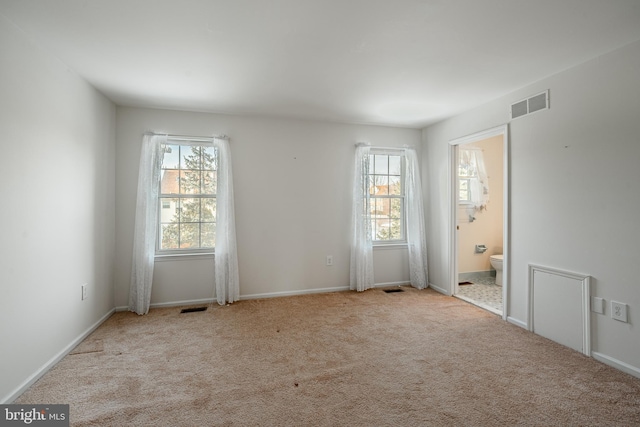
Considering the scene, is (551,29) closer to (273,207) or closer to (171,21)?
(171,21)

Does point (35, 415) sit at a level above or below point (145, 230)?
below

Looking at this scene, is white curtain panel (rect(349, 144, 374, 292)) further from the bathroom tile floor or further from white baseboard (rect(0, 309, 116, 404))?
white baseboard (rect(0, 309, 116, 404))

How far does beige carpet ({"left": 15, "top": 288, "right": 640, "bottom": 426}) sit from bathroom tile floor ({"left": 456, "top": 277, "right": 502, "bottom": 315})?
47cm

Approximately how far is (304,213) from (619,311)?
3.27m

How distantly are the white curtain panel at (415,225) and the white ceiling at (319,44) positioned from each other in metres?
1.36

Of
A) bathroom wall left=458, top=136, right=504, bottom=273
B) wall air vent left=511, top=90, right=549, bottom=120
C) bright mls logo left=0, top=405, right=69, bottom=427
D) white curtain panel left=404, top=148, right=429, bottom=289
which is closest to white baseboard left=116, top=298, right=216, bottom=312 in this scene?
bright mls logo left=0, top=405, right=69, bottom=427

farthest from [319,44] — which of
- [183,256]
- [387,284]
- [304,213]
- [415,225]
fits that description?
[387,284]

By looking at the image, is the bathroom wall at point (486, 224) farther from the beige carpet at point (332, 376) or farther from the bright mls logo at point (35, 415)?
the bright mls logo at point (35, 415)

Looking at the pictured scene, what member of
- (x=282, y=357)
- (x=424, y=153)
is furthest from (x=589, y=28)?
(x=282, y=357)

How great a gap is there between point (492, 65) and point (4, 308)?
4.08 meters

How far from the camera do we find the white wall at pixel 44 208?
6.21ft

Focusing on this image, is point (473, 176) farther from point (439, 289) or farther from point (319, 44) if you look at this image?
point (319, 44)

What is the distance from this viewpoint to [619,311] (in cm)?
227

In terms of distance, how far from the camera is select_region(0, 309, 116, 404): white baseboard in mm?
1884
